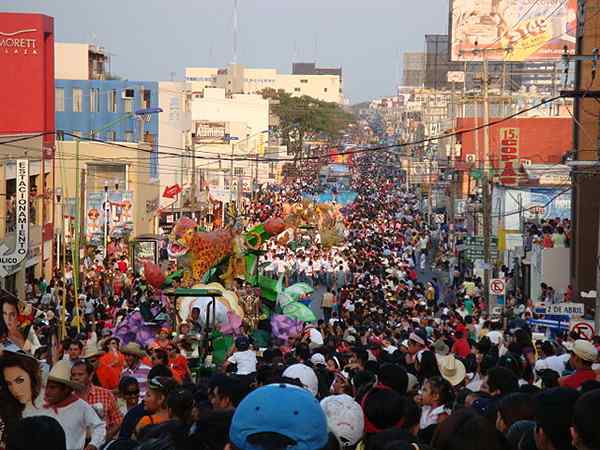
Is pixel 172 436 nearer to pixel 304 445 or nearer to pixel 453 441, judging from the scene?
pixel 453 441

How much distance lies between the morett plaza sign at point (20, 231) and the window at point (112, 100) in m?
35.7

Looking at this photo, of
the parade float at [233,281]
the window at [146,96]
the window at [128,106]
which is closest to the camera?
the parade float at [233,281]

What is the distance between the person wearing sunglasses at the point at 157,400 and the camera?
8.77 metres

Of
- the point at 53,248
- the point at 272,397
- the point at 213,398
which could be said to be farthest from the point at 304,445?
the point at 53,248

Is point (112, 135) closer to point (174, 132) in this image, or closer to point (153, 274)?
point (174, 132)

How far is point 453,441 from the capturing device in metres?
5.88

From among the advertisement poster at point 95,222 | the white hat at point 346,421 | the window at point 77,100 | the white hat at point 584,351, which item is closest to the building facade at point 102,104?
the window at point 77,100

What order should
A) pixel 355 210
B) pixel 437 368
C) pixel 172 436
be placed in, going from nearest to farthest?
1. pixel 172 436
2. pixel 437 368
3. pixel 355 210

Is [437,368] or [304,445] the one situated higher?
[304,445]

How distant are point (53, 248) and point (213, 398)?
34.1 meters

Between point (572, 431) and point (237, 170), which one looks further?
point (237, 170)

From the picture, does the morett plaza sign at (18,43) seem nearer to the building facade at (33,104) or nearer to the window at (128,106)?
the building facade at (33,104)

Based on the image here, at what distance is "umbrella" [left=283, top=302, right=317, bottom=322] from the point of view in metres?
25.0

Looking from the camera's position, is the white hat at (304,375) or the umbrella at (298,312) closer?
the white hat at (304,375)
